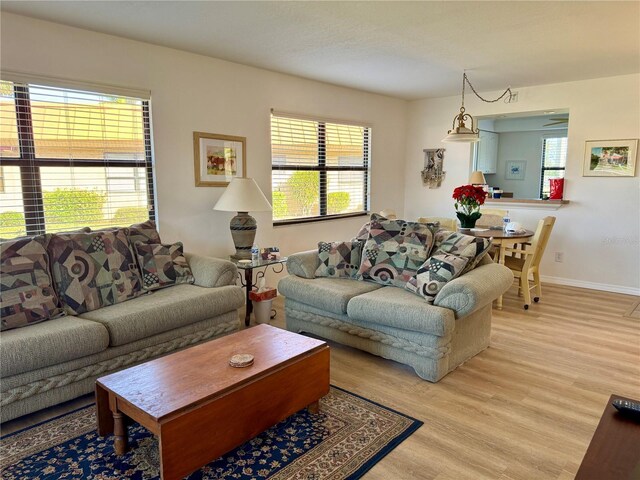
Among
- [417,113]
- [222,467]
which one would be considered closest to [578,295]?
[417,113]

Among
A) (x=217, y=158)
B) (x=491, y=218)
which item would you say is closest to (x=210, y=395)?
(x=217, y=158)

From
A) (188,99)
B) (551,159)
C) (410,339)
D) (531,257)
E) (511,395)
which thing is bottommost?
(511,395)

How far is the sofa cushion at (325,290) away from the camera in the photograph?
10.4 feet

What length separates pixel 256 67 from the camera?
4426 mm

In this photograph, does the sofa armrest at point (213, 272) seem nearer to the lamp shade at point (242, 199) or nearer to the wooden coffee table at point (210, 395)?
the lamp shade at point (242, 199)

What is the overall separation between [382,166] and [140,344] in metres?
4.30

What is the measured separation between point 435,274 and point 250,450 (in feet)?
5.39

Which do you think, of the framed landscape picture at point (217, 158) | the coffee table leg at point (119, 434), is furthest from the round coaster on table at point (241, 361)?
the framed landscape picture at point (217, 158)

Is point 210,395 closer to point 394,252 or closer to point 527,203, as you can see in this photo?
point 394,252

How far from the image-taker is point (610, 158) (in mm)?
4910

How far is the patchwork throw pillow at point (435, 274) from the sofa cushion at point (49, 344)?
2.01 meters

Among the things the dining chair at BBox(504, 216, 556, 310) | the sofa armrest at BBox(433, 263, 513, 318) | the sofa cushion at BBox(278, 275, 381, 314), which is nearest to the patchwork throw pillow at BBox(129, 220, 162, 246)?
the sofa cushion at BBox(278, 275, 381, 314)

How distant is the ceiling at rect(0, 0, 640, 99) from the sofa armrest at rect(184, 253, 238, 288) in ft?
5.73

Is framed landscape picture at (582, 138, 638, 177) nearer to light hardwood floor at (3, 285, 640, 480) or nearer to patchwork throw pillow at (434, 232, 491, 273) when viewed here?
light hardwood floor at (3, 285, 640, 480)
